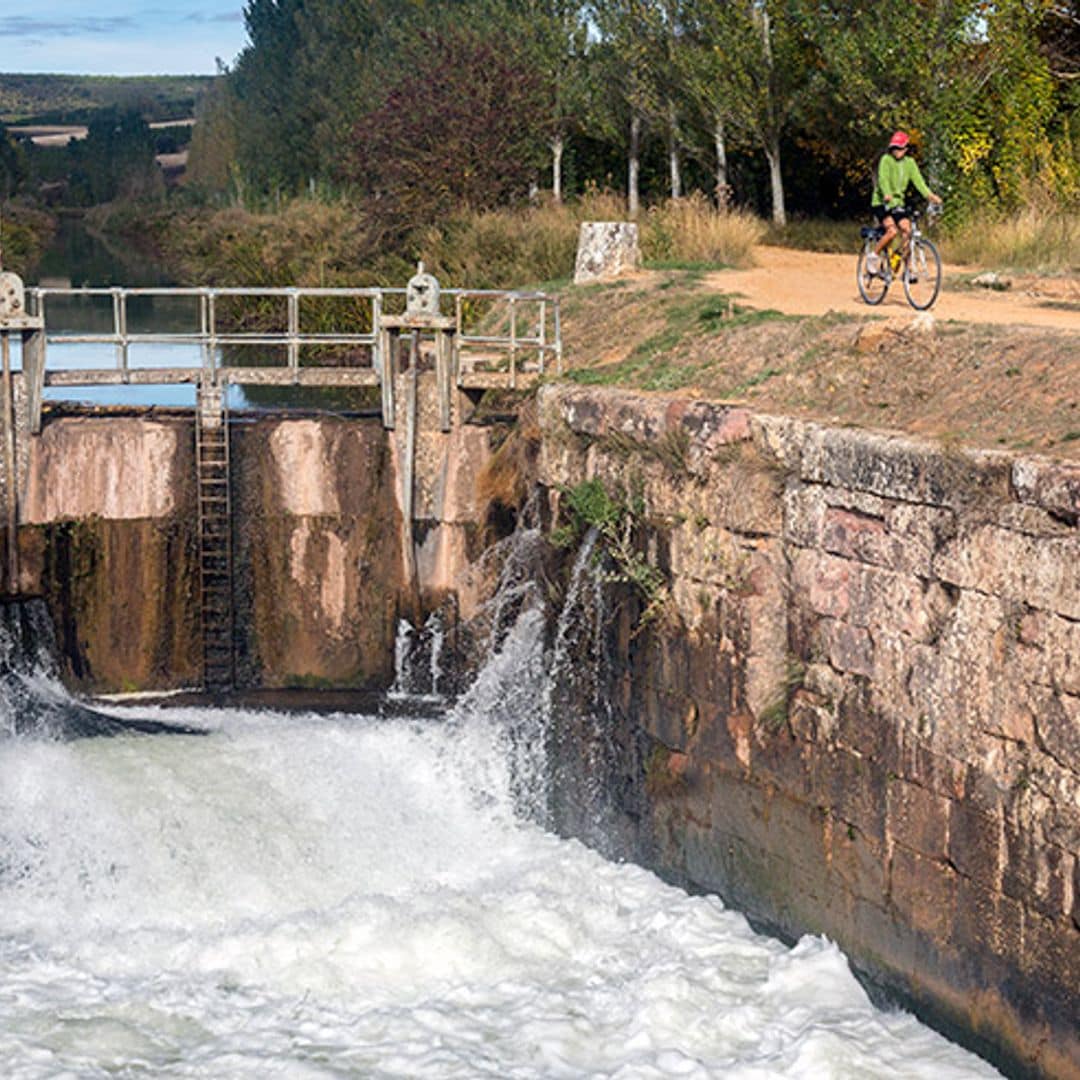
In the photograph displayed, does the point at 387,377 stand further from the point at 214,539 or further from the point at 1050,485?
the point at 1050,485

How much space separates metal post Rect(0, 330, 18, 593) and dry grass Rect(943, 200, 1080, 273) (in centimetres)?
1052

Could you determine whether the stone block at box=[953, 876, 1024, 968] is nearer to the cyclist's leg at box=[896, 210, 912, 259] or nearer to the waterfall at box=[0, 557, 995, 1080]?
the waterfall at box=[0, 557, 995, 1080]

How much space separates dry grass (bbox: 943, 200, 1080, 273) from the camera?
65.5ft

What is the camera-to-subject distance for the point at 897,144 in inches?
629

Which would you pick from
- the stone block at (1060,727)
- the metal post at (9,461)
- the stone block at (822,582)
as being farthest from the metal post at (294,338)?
A: the stone block at (1060,727)

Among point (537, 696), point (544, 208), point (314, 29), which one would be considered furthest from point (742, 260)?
point (314, 29)

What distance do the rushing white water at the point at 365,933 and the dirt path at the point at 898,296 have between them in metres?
4.72

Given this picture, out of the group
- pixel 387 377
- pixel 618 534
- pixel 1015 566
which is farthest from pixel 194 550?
pixel 1015 566

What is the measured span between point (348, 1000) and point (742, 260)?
12.5m

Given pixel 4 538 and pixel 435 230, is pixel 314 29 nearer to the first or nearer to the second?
pixel 435 230

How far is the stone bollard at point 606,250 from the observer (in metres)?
19.3

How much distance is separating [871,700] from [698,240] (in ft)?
40.1

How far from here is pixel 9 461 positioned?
48.6 feet

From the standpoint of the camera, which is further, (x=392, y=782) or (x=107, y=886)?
(x=392, y=782)
